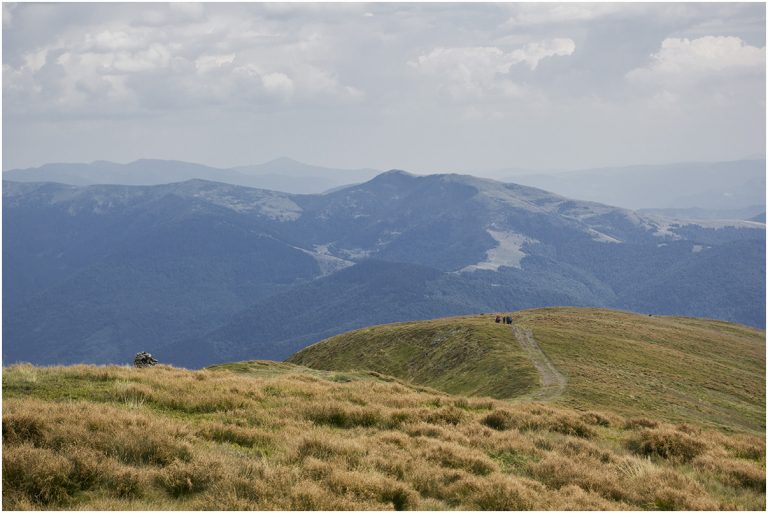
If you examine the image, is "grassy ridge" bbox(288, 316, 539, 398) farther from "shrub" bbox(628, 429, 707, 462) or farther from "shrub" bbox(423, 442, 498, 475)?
"shrub" bbox(423, 442, 498, 475)

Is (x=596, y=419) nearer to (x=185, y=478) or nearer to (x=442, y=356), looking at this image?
(x=185, y=478)

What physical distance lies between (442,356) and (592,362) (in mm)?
16699

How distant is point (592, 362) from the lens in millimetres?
60125

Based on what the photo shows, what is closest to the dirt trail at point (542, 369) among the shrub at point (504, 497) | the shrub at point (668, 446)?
the shrub at point (668, 446)

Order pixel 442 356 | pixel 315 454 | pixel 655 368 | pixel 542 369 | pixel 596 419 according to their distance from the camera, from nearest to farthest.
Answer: pixel 315 454
pixel 596 419
pixel 542 369
pixel 655 368
pixel 442 356

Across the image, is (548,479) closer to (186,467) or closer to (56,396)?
(186,467)

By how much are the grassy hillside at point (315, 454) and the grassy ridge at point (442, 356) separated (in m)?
27.4

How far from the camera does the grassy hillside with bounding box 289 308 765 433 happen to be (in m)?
47.6

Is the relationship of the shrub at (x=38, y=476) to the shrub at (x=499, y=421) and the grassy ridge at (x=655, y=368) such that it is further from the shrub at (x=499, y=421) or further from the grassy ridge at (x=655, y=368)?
the grassy ridge at (x=655, y=368)

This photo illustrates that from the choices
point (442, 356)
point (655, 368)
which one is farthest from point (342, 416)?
point (655, 368)

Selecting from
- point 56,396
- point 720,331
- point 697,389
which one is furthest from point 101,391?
point 720,331

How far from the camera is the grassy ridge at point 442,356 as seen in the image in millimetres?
52500

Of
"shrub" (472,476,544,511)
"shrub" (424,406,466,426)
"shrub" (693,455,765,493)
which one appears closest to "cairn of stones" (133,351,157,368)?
"shrub" (424,406,466,426)

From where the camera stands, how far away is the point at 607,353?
215 feet
